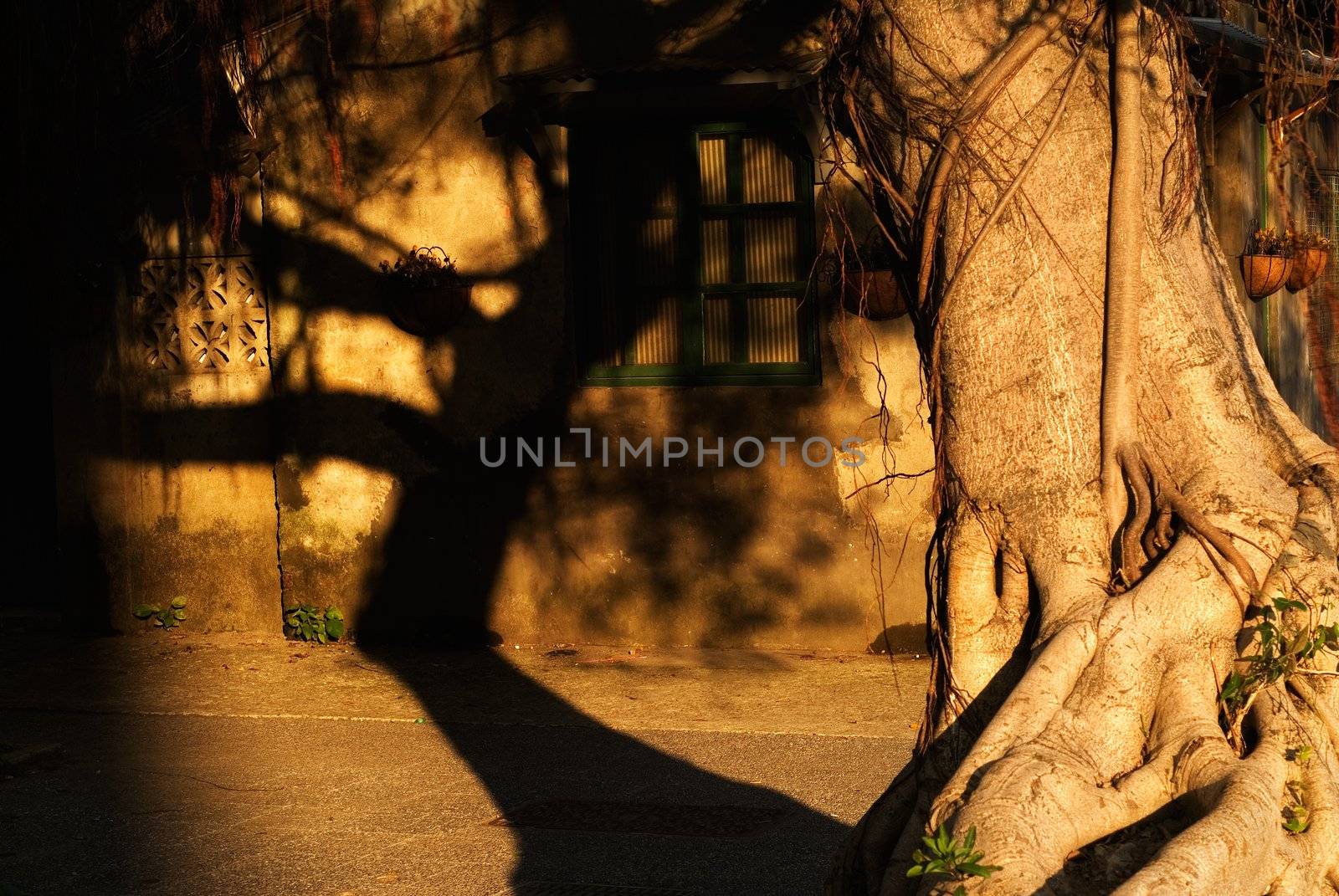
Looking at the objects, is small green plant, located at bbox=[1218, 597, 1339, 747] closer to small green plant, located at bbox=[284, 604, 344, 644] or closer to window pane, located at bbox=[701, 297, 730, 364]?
window pane, located at bbox=[701, 297, 730, 364]

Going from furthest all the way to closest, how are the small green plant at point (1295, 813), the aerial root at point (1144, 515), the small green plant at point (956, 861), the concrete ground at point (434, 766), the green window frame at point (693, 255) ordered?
the green window frame at point (693, 255)
the concrete ground at point (434, 766)
the aerial root at point (1144, 515)
the small green plant at point (1295, 813)
the small green plant at point (956, 861)

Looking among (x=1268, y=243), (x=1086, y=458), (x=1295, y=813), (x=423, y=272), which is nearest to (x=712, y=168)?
(x=423, y=272)

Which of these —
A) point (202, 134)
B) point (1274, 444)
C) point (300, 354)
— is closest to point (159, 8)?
point (202, 134)

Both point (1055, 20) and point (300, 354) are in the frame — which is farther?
point (300, 354)

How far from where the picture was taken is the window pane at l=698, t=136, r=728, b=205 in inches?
408

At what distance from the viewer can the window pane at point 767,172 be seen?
10.2 m

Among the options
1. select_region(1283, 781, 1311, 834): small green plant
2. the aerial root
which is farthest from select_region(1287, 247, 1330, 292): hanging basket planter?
select_region(1283, 781, 1311, 834): small green plant

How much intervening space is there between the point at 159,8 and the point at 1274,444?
23.7 ft

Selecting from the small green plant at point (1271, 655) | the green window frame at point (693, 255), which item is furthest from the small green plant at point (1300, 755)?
the green window frame at point (693, 255)

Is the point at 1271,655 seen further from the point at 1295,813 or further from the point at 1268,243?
the point at 1268,243

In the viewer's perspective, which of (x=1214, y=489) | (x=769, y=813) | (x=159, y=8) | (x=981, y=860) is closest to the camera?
(x=981, y=860)

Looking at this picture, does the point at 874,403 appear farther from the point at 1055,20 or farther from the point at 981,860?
the point at 981,860

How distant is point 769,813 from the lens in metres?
6.84

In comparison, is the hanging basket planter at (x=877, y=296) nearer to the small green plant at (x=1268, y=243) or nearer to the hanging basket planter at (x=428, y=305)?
the hanging basket planter at (x=428, y=305)
